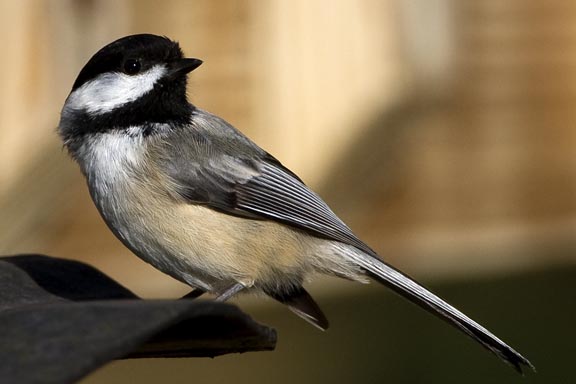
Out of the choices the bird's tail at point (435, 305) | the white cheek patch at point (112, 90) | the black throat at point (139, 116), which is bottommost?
the bird's tail at point (435, 305)

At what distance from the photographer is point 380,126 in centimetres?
333

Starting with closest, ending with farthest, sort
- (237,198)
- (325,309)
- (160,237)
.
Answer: (160,237) < (237,198) < (325,309)

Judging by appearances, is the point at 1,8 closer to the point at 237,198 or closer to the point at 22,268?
the point at 237,198

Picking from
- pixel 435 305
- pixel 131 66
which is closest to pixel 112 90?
pixel 131 66

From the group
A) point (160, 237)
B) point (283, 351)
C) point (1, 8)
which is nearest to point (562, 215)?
point (283, 351)

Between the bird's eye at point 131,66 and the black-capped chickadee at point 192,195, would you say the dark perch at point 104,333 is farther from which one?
the bird's eye at point 131,66

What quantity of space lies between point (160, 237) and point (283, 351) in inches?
81.2

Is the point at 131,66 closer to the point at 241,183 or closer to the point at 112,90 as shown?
the point at 112,90

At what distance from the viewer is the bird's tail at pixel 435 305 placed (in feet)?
7.68

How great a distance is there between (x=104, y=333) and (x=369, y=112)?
2.05 m

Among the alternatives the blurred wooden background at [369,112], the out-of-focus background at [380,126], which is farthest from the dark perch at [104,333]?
the blurred wooden background at [369,112]

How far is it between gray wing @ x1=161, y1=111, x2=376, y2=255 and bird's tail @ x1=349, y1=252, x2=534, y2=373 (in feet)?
0.16

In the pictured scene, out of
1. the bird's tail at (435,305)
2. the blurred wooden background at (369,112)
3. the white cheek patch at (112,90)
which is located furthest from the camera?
the blurred wooden background at (369,112)

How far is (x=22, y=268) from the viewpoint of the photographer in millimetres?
2215
